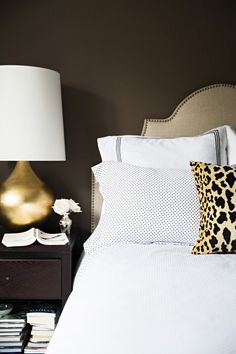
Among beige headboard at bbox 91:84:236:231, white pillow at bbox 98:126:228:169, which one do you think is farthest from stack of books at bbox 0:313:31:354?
beige headboard at bbox 91:84:236:231

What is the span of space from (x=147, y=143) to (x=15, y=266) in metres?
0.92

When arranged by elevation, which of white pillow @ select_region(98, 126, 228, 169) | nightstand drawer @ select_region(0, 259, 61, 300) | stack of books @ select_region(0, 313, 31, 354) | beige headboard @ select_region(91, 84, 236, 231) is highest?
beige headboard @ select_region(91, 84, 236, 231)

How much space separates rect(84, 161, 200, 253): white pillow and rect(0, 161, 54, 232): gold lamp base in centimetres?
41

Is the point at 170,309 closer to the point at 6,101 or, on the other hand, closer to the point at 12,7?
the point at 6,101

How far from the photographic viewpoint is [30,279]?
187cm

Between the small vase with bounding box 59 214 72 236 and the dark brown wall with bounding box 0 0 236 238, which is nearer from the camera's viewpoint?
the small vase with bounding box 59 214 72 236

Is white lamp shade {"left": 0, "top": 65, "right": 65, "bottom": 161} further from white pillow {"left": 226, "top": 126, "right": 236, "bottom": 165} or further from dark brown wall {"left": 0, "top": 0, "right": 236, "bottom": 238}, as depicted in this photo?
white pillow {"left": 226, "top": 126, "right": 236, "bottom": 165}

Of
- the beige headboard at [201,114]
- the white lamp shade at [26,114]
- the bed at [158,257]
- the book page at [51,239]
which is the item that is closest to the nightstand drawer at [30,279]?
the book page at [51,239]

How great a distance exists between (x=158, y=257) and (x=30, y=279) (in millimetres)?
781

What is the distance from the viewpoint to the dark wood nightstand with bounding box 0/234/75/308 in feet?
6.07

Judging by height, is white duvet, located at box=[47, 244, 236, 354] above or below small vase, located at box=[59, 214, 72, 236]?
above

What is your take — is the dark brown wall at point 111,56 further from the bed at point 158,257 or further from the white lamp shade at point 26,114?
the white lamp shade at point 26,114

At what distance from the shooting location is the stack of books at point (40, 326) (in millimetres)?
1927

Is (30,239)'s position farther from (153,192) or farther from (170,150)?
(170,150)
